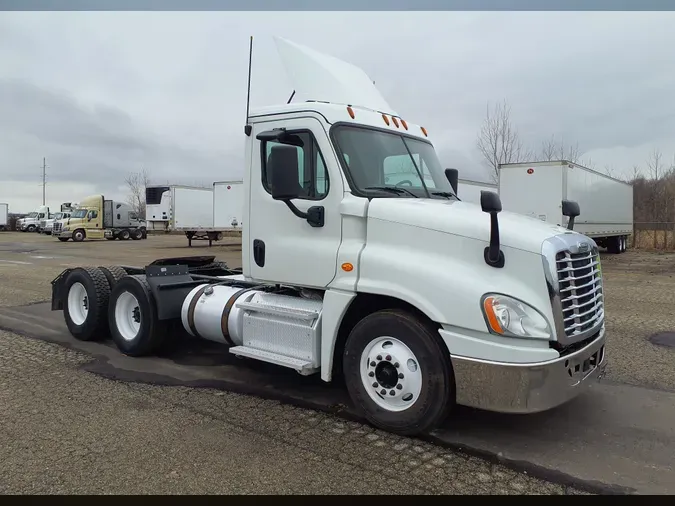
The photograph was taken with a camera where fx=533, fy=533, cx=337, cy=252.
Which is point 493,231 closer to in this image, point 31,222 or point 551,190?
point 551,190

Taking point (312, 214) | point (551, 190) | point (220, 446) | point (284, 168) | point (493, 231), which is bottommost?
point (220, 446)

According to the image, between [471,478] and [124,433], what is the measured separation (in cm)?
277

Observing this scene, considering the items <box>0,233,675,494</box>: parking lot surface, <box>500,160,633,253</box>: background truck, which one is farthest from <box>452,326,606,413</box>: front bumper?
<box>500,160,633,253</box>: background truck

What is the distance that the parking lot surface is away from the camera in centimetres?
358

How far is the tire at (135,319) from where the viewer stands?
6.59m

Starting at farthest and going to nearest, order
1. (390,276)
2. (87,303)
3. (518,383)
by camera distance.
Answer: (87,303) < (390,276) < (518,383)

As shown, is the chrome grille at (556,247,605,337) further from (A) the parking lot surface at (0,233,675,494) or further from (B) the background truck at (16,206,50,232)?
(B) the background truck at (16,206,50,232)

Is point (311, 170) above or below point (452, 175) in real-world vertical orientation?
below

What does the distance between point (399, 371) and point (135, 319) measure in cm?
416

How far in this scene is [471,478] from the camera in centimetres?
368

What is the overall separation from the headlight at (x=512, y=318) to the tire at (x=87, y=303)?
5.65 meters

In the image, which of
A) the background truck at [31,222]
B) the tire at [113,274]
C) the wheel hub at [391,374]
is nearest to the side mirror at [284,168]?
the wheel hub at [391,374]

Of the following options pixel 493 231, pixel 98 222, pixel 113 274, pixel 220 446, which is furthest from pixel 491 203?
pixel 98 222

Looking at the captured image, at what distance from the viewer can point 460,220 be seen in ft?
13.8
